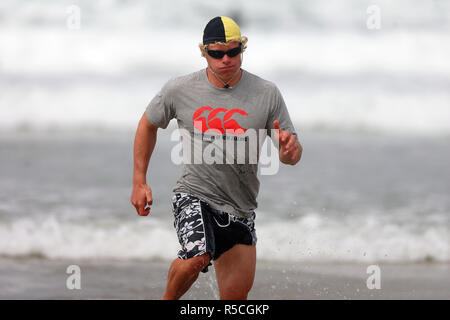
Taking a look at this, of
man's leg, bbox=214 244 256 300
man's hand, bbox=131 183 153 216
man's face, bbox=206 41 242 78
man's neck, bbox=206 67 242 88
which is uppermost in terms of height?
man's face, bbox=206 41 242 78

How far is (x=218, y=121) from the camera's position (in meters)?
3.94

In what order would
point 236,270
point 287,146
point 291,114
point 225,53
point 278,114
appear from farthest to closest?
point 291,114 < point 236,270 < point 278,114 < point 225,53 < point 287,146

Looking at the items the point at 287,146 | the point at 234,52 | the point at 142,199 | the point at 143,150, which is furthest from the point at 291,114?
the point at 287,146

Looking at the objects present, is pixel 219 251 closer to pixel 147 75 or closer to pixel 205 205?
pixel 205 205

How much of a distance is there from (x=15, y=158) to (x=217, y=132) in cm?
865

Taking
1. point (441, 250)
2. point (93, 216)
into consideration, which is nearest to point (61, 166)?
point (93, 216)

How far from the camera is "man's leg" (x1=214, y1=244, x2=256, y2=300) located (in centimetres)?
412

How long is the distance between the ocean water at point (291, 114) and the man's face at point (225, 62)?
375 cm

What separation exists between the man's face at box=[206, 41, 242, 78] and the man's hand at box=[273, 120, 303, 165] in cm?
44

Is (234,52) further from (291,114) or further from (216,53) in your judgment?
(291,114)

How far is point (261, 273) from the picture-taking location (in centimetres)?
664

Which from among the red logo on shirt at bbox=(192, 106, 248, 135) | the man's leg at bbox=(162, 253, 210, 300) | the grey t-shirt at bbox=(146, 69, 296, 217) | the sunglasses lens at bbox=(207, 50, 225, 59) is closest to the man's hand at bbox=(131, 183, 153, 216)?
the grey t-shirt at bbox=(146, 69, 296, 217)

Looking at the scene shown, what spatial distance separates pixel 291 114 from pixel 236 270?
10961 mm

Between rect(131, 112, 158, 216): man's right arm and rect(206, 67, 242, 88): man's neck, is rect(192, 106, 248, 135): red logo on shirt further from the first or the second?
rect(131, 112, 158, 216): man's right arm
